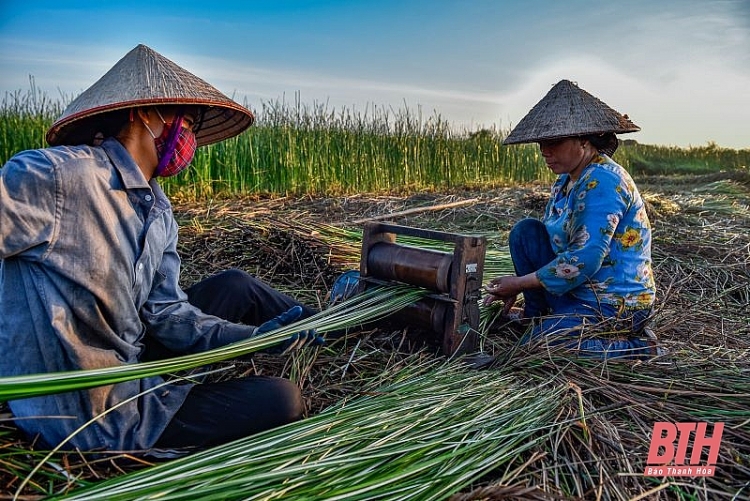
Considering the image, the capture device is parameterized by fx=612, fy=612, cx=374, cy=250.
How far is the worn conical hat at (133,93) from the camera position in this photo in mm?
1846

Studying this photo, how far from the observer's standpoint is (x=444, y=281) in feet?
8.09

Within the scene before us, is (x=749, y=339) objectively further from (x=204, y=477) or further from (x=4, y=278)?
(x=4, y=278)

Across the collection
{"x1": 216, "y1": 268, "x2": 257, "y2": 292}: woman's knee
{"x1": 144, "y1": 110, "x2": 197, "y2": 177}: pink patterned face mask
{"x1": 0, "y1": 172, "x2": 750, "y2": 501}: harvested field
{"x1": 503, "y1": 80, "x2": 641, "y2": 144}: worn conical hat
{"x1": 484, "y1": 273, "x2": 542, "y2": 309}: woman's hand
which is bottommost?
{"x1": 0, "y1": 172, "x2": 750, "y2": 501}: harvested field

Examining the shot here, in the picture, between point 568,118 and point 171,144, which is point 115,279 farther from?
point 568,118

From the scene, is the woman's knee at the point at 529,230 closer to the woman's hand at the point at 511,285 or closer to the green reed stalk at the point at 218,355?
the woman's hand at the point at 511,285

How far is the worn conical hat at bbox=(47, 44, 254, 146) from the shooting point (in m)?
1.85

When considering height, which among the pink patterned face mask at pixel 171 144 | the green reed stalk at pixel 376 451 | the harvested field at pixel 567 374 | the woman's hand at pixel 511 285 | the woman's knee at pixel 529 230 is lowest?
the harvested field at pixel 567 374

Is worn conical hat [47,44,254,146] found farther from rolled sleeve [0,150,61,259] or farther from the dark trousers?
the dark trousers

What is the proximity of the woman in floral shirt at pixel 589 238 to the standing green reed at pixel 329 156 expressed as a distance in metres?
5.42

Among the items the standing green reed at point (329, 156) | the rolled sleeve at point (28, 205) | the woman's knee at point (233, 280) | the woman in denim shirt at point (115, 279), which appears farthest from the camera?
the standing green reed at point (329, 156)

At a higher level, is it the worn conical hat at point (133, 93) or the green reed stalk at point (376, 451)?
the worn conical hat at point (133, 93)

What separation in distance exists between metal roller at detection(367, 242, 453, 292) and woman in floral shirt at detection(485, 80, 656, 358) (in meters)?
0.39

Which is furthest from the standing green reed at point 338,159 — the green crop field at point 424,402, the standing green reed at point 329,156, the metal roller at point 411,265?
the metal roller at point 411,265

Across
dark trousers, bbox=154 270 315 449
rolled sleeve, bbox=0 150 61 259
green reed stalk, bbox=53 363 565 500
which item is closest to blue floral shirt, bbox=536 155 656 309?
green reed stalk, bbox=53 363 565 500
